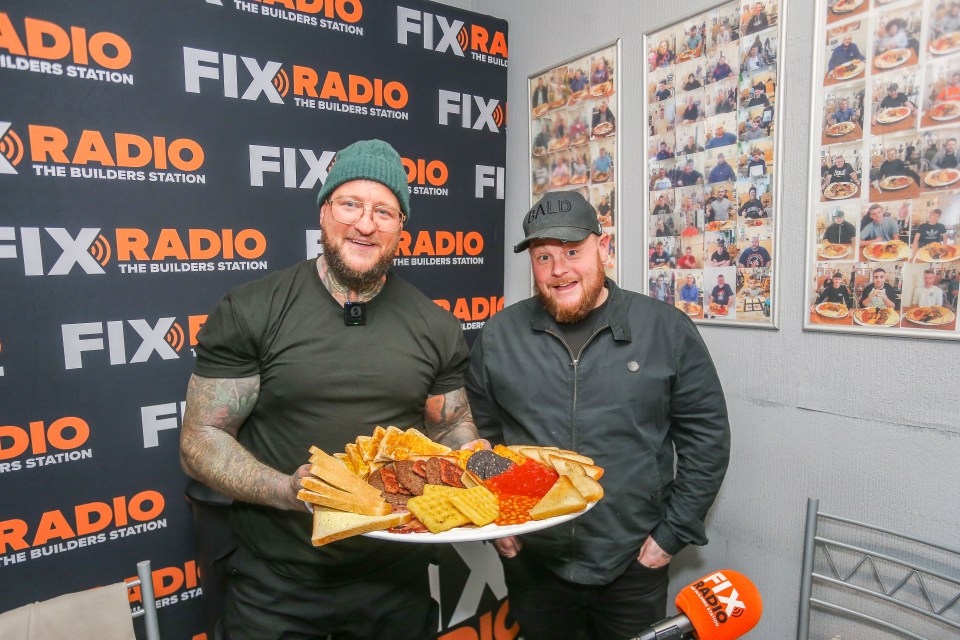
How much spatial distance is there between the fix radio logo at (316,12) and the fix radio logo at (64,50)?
1.60 ft

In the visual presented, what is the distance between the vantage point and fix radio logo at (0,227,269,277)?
1811mm

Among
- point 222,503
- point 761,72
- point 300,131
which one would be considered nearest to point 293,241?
point 300,131

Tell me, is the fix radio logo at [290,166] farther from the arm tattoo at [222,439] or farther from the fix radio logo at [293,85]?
the arm tattoo at [222,439]

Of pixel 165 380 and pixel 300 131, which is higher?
pixel 300 131

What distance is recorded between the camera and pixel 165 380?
81.3 inches

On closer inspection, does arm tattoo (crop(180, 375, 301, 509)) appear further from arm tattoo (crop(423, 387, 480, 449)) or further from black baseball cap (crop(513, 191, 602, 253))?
black baseball cap (crop(513, 191, 602, 253))

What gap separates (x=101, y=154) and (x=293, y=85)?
76 cm

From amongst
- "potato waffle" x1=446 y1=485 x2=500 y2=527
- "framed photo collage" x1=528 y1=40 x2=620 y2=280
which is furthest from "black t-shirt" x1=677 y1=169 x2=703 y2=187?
"potato waffle" x1=446 y1=485 x2=500 y2=527

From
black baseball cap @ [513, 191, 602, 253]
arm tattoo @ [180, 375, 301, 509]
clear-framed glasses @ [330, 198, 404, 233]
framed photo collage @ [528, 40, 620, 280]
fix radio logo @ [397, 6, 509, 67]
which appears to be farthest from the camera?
fix radio logo @ [397, 6, 509, 67]

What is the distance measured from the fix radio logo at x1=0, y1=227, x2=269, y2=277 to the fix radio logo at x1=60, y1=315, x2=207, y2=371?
0.61 ft

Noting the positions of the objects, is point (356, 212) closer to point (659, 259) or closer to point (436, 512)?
point (436, 512)

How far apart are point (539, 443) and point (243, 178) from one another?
60.7 inches

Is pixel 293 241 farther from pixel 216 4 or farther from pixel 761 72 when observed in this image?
pixel 761 72

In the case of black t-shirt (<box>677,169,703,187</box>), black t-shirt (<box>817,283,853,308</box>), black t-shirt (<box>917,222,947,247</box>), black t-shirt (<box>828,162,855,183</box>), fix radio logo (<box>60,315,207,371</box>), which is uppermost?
black t-shirt (<box>677,169,703,187</box>)
